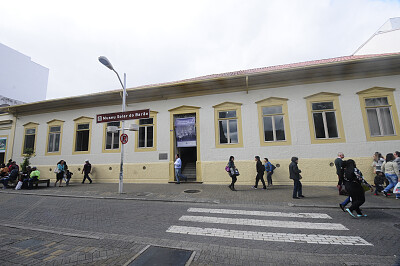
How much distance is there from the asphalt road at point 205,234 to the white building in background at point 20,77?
105 ft

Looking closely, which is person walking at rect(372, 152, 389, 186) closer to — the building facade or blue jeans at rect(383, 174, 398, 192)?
the building facade

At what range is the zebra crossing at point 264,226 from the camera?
4.04 metres

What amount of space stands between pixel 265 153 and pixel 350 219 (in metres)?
5.96

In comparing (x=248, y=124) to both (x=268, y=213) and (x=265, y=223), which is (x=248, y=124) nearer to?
(x=268, y=213)

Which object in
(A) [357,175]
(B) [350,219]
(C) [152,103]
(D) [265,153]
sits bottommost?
(B) [350,219]

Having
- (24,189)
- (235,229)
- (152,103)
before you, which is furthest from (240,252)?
(24,189)

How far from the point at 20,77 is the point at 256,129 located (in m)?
38.3

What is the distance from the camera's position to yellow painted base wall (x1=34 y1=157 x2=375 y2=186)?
399 inches

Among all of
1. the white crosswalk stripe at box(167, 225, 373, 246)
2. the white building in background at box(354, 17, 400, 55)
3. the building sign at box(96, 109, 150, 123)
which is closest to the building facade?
the building sign at box(96, 109, 150, 123)

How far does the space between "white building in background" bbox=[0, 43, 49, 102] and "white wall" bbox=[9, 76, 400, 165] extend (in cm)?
2276

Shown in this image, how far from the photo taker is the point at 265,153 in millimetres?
11086

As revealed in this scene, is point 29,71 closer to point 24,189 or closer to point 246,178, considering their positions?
point 24,189

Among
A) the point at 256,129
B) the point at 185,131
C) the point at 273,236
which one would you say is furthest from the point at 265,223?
the point at 185,131

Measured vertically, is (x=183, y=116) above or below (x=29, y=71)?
below
